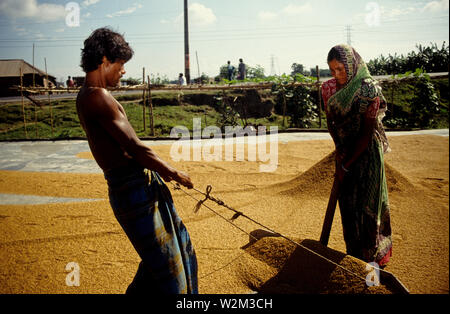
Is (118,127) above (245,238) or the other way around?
above

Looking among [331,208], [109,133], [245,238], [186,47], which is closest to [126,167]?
[109,133]

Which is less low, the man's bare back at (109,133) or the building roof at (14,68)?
the building roof at (14,68)

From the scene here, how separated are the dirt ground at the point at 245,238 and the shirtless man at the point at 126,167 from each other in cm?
93

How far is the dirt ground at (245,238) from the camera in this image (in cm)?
254

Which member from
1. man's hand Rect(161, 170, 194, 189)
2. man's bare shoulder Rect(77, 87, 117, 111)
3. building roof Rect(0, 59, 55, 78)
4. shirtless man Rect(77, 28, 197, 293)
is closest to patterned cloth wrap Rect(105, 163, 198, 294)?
shirtless man Rect(77, 28, 197, 293)

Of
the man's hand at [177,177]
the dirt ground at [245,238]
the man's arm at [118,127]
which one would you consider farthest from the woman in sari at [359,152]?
the man's arm at [118,127]

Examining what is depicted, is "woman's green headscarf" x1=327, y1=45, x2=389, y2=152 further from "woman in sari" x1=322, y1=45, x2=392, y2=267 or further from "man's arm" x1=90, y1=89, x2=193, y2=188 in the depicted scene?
"man's arm" x1=90, y1=89, x2=193, y2=188

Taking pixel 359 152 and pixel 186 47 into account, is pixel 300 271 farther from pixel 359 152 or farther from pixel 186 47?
pixel 186 47

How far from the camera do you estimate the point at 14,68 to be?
26.1 meters

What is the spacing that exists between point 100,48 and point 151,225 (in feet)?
3.41

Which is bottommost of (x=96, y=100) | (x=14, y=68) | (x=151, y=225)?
(x=151, y=225)

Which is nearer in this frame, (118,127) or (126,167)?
(118,127)

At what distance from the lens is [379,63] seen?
2423 centimetres

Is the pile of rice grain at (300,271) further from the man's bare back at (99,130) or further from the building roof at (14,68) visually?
the building roof at (14,68)
